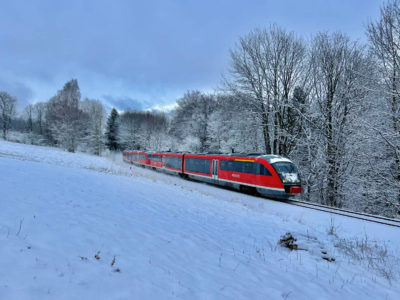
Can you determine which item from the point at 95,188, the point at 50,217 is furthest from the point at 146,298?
the point at 95,188

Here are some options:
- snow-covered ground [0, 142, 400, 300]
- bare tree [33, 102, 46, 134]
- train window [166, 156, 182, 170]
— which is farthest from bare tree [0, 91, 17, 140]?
snow-covered ground [0, 142, 400, 300]

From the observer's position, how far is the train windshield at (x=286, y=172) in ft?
39.0

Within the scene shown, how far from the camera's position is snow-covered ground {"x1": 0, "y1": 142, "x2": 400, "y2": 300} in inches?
111

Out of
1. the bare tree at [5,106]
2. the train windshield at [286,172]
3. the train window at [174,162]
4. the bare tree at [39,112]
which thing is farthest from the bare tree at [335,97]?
the bare tree at [39,112]

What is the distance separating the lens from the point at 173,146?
44.8 meters

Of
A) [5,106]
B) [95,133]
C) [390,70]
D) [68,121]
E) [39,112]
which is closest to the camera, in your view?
[390,70]

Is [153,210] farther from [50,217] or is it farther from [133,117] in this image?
[133,117]

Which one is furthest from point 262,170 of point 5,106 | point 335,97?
point 5,106

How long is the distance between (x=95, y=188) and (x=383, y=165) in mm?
15772

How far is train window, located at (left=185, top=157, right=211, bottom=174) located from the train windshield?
6.56 meters

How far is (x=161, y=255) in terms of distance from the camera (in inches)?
155

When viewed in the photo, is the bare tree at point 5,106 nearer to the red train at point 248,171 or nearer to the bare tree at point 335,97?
the red train at point 248,171

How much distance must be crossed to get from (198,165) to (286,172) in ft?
28.2

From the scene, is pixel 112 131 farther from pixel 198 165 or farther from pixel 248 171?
pixel 248 171
